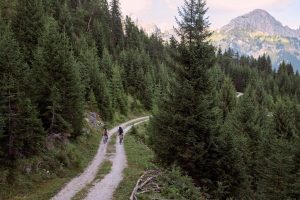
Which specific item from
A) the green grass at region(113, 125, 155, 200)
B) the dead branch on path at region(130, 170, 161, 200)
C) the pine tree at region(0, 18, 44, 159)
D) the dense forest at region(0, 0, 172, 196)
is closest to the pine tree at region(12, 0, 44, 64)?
the dense forest at region(0, 0, 172, 196)

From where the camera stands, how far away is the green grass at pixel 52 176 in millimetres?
19209

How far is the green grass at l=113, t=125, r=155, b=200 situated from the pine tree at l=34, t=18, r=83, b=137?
244 inches

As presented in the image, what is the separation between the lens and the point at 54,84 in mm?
27781

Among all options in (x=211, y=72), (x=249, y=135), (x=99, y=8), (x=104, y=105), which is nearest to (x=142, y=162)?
(x=211, y=72)

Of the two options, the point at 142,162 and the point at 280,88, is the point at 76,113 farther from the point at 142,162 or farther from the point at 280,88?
the point at 280,88

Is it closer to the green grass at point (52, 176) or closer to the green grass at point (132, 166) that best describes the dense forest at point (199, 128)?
the green grass at point (132, 166)

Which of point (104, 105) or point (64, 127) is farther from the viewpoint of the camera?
point (104, 105)

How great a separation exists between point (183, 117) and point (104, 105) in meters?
35.2

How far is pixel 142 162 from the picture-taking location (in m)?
29.7

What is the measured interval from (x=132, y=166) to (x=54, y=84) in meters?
8.77

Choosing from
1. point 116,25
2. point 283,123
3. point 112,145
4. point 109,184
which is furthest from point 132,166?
point 116,25

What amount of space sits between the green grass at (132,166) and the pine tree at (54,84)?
6.21 metres

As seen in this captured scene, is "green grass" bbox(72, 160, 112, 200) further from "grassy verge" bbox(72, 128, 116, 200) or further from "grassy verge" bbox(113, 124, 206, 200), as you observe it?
"grassy verge" bbox(113, 124, 206, 200)

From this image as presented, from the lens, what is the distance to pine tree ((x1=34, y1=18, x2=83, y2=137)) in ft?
91.4
